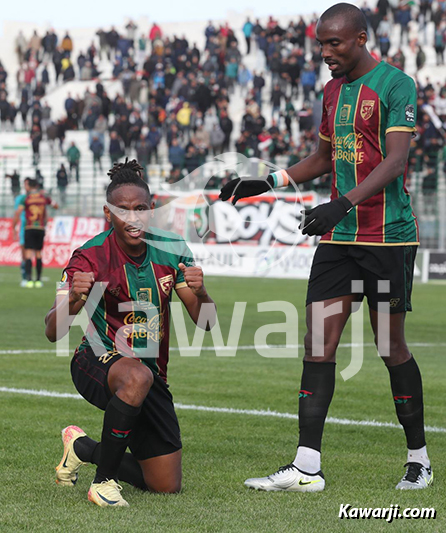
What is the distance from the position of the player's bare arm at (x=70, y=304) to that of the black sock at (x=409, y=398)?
163 centimetres

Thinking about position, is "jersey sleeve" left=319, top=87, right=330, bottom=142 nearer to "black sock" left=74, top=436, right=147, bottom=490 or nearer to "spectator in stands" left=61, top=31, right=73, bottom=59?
"black sock" left=74, top=436, right=147, bottom=490

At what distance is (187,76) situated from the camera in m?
35.0

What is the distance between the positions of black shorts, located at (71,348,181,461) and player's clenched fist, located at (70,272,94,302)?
39 cm

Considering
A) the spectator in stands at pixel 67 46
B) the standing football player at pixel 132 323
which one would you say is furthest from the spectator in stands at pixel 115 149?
the standing football player at pixel 132 323

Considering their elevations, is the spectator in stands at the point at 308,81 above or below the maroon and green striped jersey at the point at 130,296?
above

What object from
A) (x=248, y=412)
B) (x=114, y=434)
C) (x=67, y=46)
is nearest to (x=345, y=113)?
(x=114, y=434)

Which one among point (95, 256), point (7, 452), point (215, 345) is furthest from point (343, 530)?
point (215, 345)

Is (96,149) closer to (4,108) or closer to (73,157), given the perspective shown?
(73,157)

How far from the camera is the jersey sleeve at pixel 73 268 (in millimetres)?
4680

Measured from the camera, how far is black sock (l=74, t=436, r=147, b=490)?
495 centimetres

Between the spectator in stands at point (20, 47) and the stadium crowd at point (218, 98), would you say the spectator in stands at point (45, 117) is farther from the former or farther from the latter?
the spectator in stands at point (20, 47)

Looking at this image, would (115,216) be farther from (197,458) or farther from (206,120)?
(206,120)

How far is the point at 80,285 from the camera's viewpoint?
4527mm

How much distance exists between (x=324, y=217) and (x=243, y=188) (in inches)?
31.7
